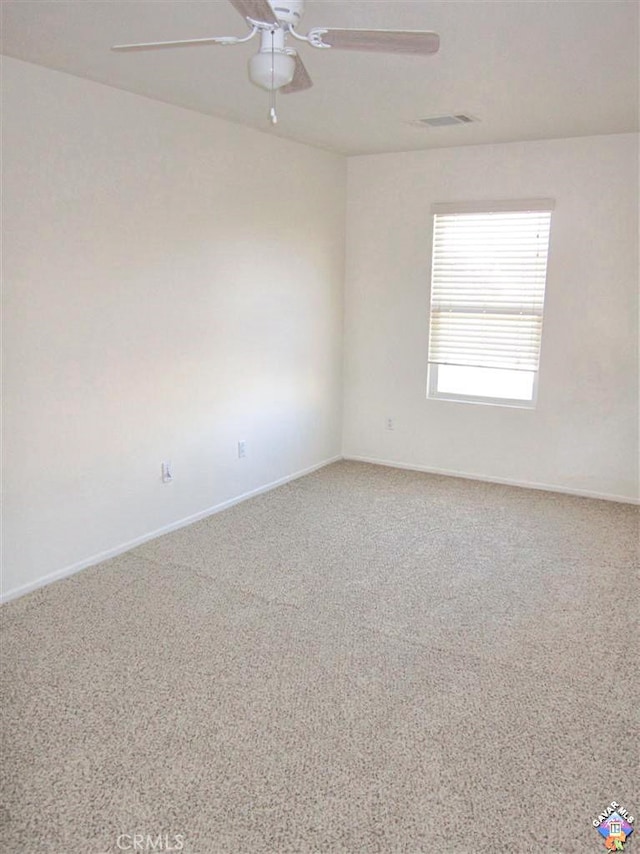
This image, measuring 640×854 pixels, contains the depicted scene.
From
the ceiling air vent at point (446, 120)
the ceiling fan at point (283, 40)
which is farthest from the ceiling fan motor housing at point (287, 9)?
the ceiling air vent at point (446, 120)

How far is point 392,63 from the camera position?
2887 millimetres

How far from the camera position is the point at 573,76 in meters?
3.05

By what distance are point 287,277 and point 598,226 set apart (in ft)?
7.33

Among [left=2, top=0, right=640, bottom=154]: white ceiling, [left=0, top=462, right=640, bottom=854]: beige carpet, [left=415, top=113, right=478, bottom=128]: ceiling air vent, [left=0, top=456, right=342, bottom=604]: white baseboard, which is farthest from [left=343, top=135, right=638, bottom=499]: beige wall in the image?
[left=0, top=456, right=342, bottom=604]: white baseboard

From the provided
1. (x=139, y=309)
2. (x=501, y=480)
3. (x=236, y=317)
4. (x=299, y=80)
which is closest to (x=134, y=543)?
(x=139, y=309)

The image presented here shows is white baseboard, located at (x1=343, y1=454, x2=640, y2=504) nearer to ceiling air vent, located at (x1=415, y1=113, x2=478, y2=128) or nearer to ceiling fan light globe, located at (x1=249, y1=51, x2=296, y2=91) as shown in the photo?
ceiling air vent, located at (x1=415, y1=113, x2=478, y2=128)

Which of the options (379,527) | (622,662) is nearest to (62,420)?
(379,527)

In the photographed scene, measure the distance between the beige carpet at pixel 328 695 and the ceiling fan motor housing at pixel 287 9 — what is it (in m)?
2.37

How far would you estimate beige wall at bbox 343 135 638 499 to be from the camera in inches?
178

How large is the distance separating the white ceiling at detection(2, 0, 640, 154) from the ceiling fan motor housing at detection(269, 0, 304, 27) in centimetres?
34

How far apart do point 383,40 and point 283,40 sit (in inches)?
13.8

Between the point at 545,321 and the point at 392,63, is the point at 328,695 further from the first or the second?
the point at 545,321

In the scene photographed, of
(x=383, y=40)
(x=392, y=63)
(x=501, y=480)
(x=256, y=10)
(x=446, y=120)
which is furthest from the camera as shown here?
(x=501, y=480)

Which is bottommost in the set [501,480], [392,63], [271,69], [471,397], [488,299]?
[501,480]
